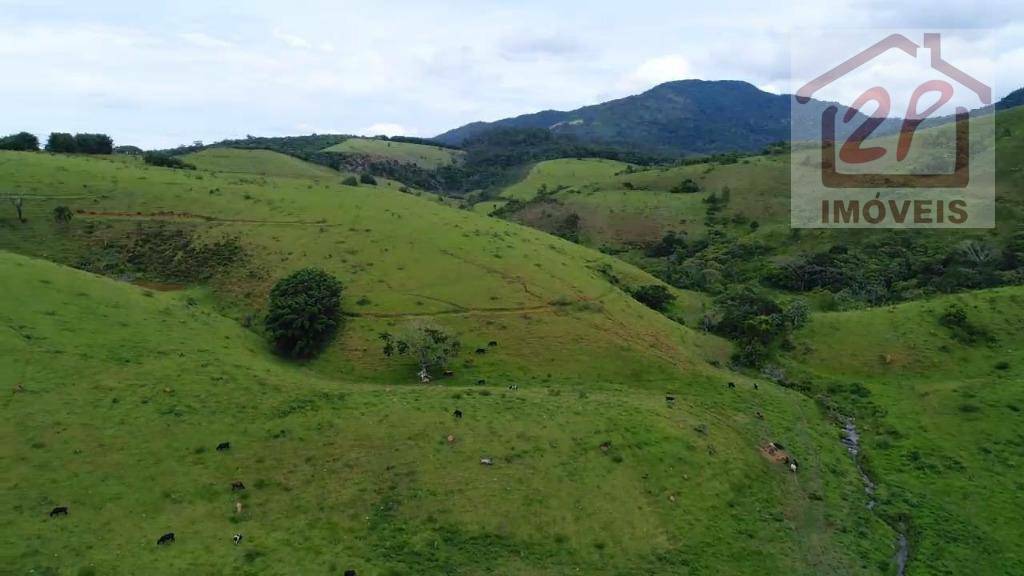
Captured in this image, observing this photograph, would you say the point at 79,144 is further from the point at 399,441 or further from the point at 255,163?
the point at 399,441

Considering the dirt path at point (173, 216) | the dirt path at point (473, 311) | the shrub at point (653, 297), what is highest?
the dirt path at point (173, 216)

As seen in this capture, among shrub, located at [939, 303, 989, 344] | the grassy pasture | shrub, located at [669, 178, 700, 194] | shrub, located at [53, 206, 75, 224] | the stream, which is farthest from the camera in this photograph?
shrub, located at [669, 178, 700, 194]

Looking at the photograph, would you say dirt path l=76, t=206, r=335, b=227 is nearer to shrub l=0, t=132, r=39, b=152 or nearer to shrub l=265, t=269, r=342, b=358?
shrub l=265, t=269, r=342, b=358

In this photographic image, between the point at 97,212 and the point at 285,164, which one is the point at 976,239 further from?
the point at 285,164

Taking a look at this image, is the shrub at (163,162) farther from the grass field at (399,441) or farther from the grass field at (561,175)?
the grass field at (561,175)

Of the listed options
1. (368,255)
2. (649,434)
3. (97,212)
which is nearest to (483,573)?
(649,434)

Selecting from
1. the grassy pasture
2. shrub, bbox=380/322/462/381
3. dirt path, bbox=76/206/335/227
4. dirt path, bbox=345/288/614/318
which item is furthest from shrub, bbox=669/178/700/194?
shrub, bbox=380/322/462/381

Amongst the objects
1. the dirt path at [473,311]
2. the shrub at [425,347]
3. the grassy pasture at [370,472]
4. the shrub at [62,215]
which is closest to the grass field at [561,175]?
the shrub at [62,215]
